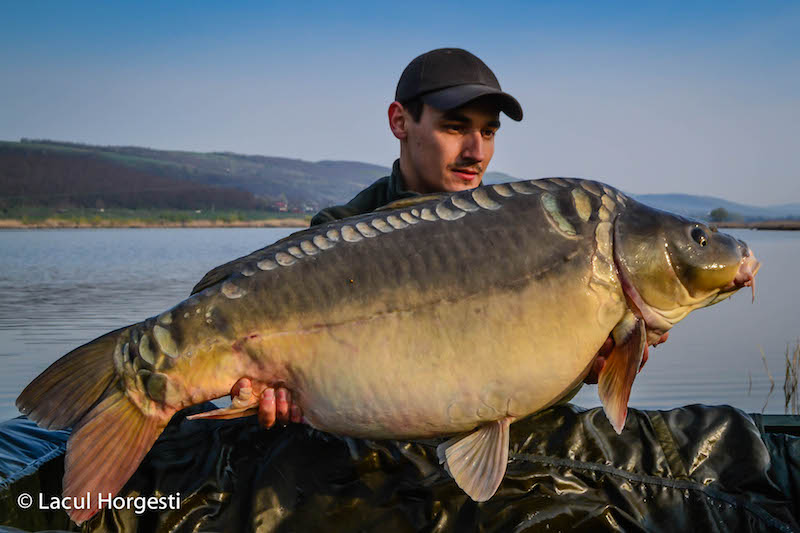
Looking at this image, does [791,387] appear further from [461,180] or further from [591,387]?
[461,180]

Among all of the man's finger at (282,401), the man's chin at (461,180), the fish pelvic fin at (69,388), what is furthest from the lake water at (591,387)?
the man's finger at (282,401)

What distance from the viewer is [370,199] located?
3.89m

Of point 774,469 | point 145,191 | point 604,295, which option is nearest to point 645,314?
point 604,295

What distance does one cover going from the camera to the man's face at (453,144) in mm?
3533

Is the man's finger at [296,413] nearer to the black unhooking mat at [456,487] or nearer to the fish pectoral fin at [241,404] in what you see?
the fish pectoral fin at [241,404]

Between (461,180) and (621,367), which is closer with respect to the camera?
(621,367)

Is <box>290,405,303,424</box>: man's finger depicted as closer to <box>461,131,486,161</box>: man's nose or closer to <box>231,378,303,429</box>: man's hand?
<box>231,378,303,429</box>: man's hand

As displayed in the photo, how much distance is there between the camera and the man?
3490 mm

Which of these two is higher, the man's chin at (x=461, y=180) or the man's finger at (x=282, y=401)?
the man's chin at (x=461, y=180)

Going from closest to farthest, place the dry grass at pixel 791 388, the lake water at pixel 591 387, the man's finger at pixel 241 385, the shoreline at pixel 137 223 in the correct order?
the man's finger at pixel 241 385, the dry grass at pixel 791 388, the lake water at pixel 591 387, the shoreline at pixel 137 223

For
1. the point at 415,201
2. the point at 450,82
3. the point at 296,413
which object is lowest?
the point at 296,413

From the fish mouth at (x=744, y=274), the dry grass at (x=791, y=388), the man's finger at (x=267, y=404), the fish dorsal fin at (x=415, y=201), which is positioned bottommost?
the dry grass at (x=791, y=388)

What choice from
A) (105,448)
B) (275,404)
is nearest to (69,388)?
(105,448)

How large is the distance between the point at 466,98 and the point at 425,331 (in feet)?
4.74
